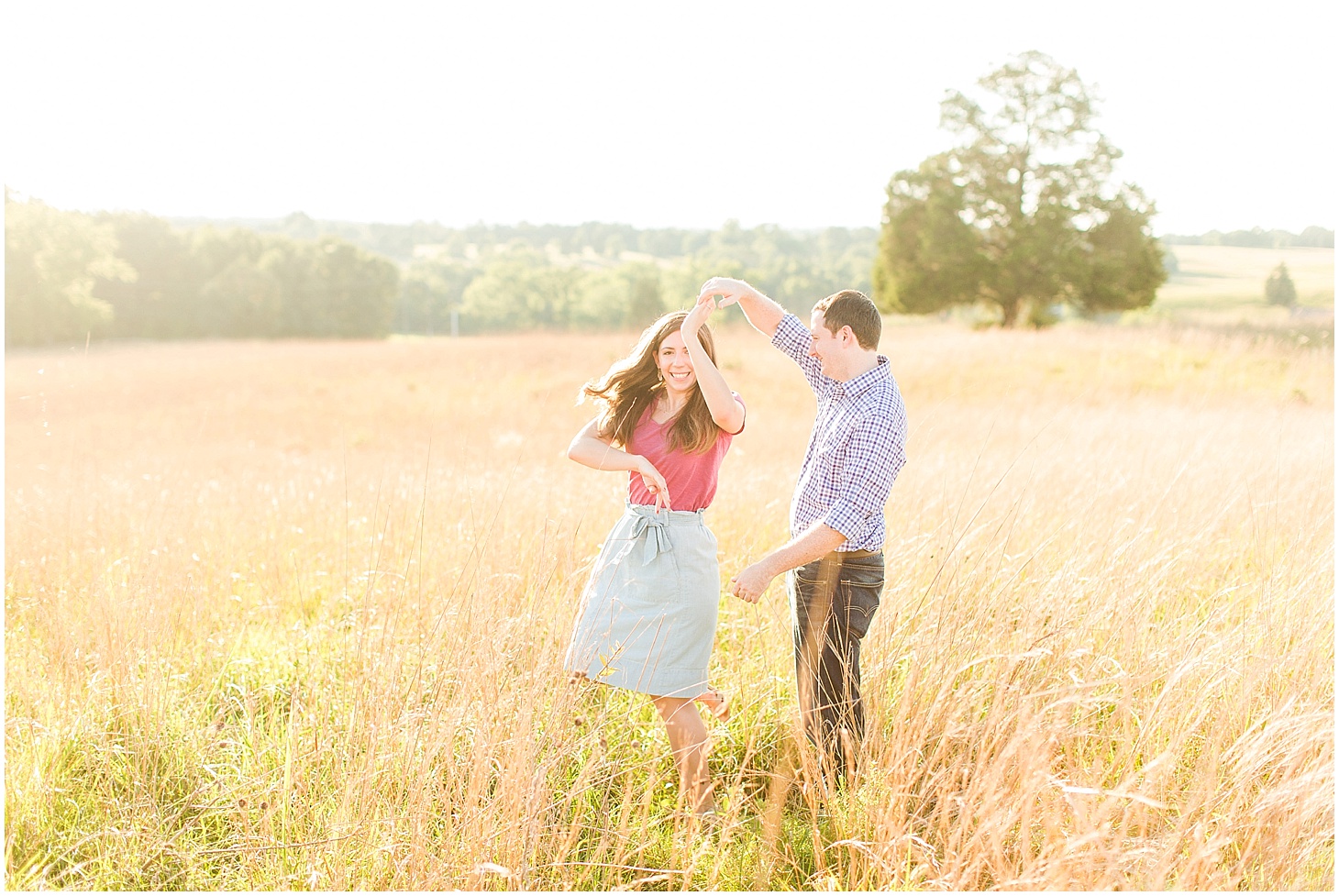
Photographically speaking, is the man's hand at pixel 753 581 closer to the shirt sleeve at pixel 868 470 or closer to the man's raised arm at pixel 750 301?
the shirt sleeve at pixel 868 470

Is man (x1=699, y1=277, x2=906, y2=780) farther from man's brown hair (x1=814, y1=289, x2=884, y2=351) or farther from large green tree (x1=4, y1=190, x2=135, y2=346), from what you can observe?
large green tree (x1=4, y1=190, x2=135, y2=346)

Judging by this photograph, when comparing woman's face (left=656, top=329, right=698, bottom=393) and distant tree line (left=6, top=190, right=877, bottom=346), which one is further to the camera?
distant tree line (left=6, top=190, right=877, bottom=346)

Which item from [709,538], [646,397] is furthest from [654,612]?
[646,397]

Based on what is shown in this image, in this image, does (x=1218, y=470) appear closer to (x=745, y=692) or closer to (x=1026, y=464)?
(x=1026, y=464)

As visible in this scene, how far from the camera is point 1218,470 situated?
21.1 ft

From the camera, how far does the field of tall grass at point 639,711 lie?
8.41 feet

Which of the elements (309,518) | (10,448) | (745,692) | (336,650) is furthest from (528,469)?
(10,448)

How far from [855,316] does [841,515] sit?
29.5 inches

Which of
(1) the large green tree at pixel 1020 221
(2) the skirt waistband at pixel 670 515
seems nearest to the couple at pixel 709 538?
(2) the skirt waistband at pixel 670 515

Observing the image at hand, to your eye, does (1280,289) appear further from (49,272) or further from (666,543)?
(49,272)

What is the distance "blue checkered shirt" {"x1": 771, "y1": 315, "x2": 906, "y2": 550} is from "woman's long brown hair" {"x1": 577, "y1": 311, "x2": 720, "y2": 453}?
0.43m

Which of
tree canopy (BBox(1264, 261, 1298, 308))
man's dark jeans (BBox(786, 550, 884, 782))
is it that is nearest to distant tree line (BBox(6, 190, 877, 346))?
man's dark jeans (BBox(786, 550, 884, 782))

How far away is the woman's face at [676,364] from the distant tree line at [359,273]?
129 inches

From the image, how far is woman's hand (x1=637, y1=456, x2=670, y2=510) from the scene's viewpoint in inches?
120
